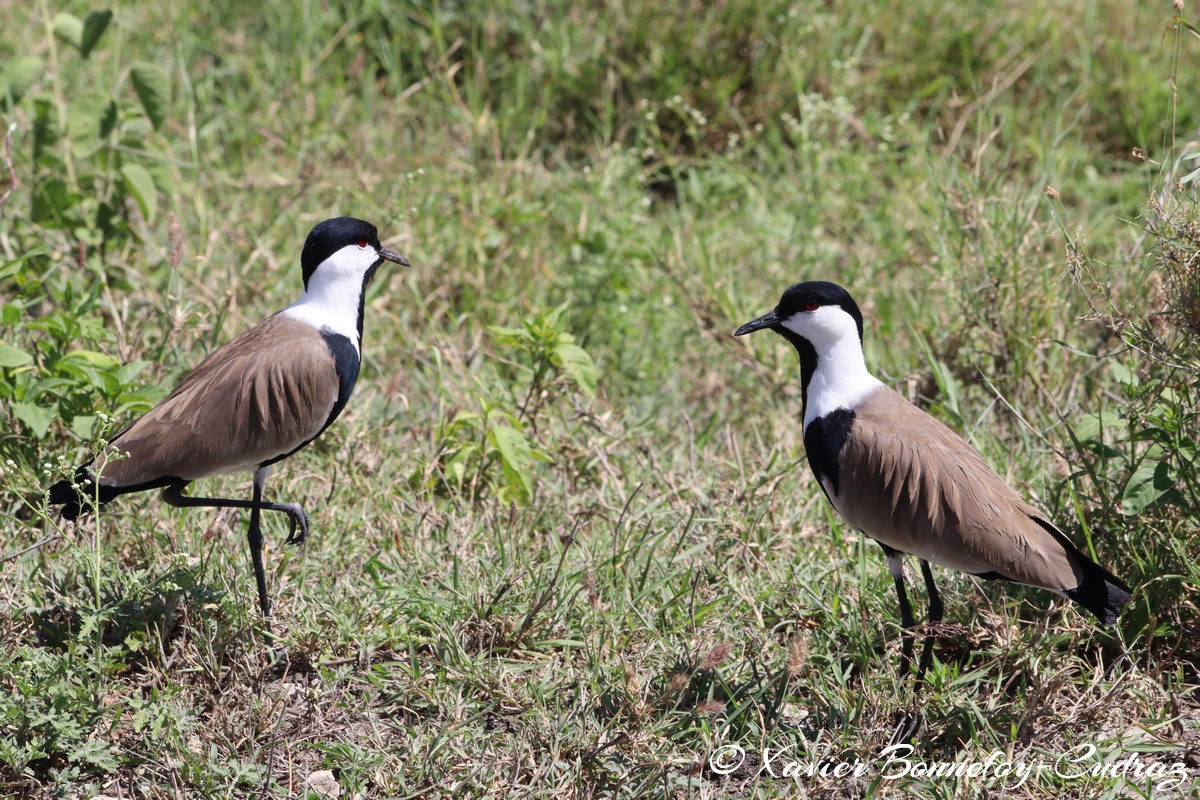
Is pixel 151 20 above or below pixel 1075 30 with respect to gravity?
above

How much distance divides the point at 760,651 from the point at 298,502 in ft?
5.38

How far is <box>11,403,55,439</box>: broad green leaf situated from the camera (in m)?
3.88

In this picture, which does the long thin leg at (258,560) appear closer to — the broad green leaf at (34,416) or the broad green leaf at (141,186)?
the broad green leaf at (34,416)

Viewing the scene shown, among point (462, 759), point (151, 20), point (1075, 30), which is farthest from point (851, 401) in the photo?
point (151, 20)

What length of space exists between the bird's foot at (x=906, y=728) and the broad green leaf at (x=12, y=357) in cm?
279

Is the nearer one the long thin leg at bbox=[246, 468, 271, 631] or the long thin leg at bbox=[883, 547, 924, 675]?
the long thin leg at bbox=[883, 547, 924, 675]

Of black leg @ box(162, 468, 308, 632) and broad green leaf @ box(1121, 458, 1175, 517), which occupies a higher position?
black leg @ box(162, 468, 308, 632)

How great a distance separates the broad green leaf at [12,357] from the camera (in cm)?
384

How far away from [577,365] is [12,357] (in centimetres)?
180

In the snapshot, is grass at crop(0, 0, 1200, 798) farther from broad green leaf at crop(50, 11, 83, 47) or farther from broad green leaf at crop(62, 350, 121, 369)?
broad green leaf at crop(50, 11, 83, 47)

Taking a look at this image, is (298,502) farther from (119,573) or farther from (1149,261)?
(1149,261)

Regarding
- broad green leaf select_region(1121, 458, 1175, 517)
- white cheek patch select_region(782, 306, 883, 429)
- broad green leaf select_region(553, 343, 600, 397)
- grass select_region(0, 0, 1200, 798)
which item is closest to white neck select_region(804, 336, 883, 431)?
white cheek patch select_region(782, 306, 883, 429)

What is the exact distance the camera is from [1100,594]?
329 cm

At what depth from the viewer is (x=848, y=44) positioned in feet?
21.8
